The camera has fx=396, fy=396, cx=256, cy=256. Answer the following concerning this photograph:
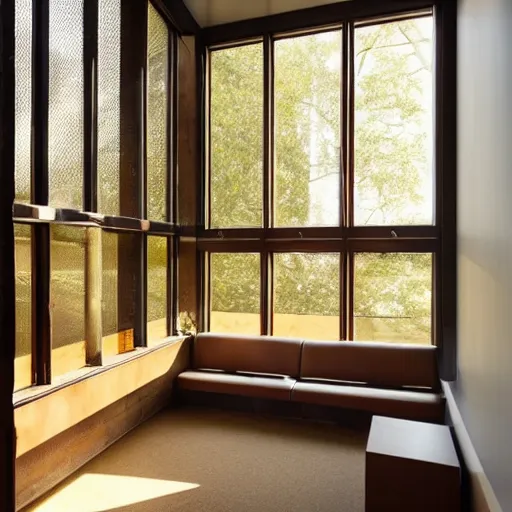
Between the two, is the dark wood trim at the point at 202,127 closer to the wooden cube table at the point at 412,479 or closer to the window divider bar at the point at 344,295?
the window divider bar at the point at 344,295

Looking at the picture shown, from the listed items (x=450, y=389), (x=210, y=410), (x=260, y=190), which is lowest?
(x=210, y=410)

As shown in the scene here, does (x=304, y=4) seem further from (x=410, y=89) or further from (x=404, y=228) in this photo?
(x=404, y=228)

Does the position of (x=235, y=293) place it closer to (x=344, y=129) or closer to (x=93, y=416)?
(x=93, y=416)

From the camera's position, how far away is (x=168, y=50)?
182 inches

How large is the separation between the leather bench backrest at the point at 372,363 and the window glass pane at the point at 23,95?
309 centimetres

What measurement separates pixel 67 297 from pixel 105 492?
145cm

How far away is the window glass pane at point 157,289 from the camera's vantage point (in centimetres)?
427

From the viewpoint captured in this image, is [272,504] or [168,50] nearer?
[272,504]

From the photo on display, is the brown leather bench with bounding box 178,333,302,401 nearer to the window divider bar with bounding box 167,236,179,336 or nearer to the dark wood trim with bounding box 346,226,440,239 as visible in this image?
the window divider bar with bounding box 167,236,179,336

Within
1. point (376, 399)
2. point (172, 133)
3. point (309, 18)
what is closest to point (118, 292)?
point (172, 133)

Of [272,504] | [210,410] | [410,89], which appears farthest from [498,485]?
[410,89]

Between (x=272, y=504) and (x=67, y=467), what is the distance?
158cm

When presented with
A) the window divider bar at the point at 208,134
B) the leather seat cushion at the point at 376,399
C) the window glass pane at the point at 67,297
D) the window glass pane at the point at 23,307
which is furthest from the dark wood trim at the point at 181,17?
the leather seat cushion at the point at 376,399

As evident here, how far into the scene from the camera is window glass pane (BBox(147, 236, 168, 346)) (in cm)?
427
